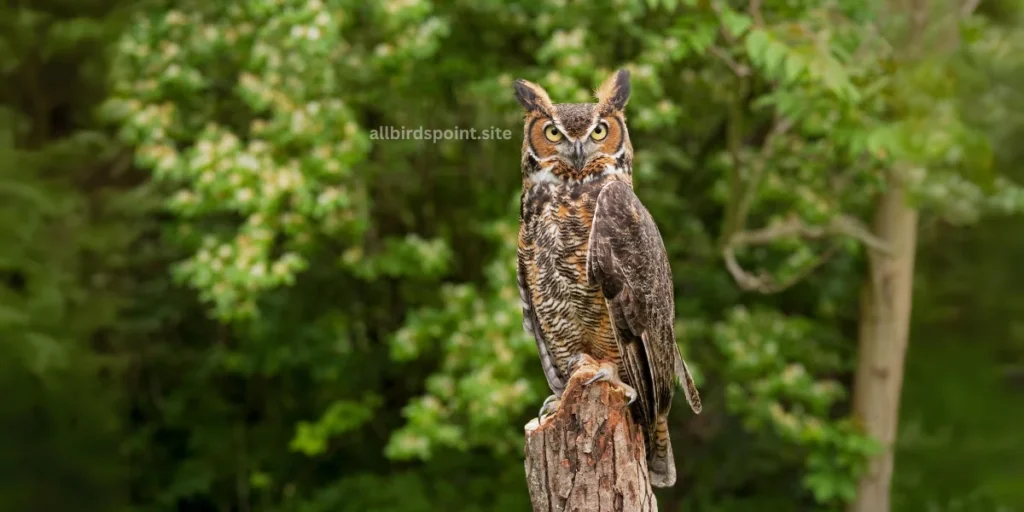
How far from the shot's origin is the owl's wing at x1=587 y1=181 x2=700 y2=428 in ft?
7.38

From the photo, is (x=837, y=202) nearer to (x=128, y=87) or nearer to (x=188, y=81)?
(x=188, y=81)

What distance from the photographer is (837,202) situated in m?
4.84

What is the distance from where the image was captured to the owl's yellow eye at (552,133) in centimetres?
225

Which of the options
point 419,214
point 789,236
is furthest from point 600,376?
point 419,214

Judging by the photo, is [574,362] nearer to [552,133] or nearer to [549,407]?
[549,407]

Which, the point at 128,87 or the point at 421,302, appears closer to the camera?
the point at 128,87

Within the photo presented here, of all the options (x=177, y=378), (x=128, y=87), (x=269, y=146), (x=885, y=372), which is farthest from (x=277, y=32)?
(x=885, y=372)

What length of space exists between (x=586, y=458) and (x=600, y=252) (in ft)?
1.63

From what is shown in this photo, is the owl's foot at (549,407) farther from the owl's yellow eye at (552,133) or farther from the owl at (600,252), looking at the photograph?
the owl's yellow eye at (552,133)

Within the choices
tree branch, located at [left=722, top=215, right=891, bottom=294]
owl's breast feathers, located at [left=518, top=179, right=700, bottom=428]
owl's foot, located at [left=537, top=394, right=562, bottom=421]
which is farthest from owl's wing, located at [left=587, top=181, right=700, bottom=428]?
tree branch, located at [left=722, top=215, right=891, bottom=294]

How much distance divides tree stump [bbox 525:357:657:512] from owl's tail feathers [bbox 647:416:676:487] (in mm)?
→ 180

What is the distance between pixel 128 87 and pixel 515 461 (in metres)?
2.80

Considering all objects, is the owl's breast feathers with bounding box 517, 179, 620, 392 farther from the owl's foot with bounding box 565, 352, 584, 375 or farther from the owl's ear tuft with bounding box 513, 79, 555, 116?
the owl's ear tuft with bounding box 513, 79, 555, 116

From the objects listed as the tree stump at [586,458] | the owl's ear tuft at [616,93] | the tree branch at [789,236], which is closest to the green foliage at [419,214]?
the tree branch at [789,236]
